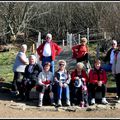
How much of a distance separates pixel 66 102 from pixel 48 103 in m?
0.51

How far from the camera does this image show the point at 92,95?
969 cm

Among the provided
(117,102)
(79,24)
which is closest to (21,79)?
(117,102)

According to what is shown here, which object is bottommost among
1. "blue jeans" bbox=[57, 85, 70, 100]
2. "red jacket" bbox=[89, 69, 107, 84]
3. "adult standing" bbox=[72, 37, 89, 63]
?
"blue jeans" bbox=[57, 85, 70, 100]

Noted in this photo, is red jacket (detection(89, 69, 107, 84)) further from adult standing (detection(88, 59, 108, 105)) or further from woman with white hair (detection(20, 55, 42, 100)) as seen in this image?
woman with white hair (detection(20, 55, 42, 100))

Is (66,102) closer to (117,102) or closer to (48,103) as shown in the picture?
(48,103)

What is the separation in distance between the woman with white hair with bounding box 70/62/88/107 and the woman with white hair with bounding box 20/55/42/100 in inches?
38.4

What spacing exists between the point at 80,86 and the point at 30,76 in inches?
53.8

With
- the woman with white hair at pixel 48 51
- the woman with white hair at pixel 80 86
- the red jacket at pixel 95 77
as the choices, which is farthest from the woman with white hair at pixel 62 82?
the woman with white hair at pixel 48 51

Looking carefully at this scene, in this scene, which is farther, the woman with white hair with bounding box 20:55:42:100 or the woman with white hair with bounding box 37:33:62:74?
the woman with white hair with bounding box 37:33:62:74

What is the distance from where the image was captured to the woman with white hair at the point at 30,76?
996cm

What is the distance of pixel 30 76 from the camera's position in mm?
10031

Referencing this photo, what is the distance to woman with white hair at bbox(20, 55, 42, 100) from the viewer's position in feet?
32.7

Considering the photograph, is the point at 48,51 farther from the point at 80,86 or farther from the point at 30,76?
the point at 80,86

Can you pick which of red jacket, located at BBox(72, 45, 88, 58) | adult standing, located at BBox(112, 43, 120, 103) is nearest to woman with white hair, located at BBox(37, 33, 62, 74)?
red jacket, located at BBox(72, 45, 88, 58)
